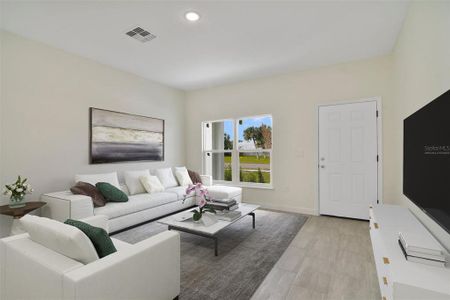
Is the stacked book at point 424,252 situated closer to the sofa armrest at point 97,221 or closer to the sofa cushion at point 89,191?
the sofa armrest at point 97,221

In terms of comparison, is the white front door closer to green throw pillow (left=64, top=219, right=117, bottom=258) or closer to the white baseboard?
the white baseboard

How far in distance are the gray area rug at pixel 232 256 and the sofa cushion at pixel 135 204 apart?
30 centimetres

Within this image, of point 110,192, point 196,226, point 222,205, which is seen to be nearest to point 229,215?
point 222,205

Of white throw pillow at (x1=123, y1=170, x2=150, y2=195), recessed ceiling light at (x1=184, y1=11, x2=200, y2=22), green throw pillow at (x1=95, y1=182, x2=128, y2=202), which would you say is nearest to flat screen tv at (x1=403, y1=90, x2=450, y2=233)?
recessed ceiling light at (x1=184, y1=11, x2=200, y2=22)

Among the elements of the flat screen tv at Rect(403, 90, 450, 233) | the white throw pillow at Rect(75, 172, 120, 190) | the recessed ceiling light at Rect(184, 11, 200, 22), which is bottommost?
the white throw pillow at Rect(75, 172, 120, 190)

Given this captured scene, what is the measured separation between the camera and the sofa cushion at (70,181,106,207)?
9.95ft

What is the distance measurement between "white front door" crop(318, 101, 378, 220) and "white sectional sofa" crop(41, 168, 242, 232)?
1758mm

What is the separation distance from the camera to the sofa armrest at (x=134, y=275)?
112 cm

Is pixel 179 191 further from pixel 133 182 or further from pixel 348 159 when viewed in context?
pixel 348 159

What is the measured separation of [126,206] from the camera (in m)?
3.25

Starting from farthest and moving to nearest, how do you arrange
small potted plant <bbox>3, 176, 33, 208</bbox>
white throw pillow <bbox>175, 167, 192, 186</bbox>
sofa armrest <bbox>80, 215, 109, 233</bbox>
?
white throw pillow <bbox>175, 167, 192, 186</bbox> < small potted plant <bbox>3, 176, 33, 208</bbox> < sofa armrest <bbox>80, 215, 109, 233</bbox>

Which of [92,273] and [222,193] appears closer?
[92,273]

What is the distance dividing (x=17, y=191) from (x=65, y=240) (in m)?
2.13

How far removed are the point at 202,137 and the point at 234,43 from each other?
2784mm
